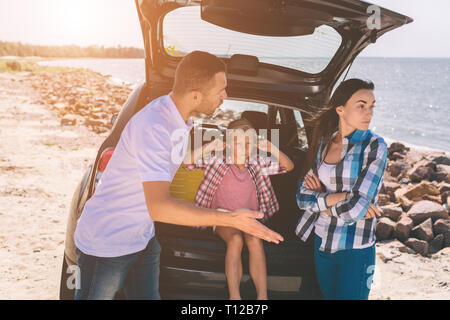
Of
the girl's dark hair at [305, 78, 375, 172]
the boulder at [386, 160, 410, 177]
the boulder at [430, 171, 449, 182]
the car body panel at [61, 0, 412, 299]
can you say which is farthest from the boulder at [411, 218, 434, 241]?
the boulder at [386, 160, 410, 177]

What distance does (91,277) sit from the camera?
5.87 feet

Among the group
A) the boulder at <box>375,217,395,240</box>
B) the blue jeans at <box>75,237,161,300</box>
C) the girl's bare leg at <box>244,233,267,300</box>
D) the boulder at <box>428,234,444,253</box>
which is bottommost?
the boulder at <box>428,234,444,253</box>

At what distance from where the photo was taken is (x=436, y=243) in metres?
4.92

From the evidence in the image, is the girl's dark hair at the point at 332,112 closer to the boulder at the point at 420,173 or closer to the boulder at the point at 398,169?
the boulder at the point at 420,173

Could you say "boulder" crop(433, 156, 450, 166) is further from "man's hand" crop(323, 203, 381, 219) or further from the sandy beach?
"man's hand" crop(323, 203, 381, 219)

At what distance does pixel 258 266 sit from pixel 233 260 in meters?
0.15

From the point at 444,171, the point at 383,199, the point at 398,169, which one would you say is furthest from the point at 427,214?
the point at 444,171

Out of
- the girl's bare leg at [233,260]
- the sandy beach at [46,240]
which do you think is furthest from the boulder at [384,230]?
the girl's bare leg at [233,260]

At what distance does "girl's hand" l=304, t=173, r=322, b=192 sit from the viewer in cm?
232

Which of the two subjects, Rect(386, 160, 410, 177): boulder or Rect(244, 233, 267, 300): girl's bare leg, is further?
Rect(386, 160, 410, 177): boulder

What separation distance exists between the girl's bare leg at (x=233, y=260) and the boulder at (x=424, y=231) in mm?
3418

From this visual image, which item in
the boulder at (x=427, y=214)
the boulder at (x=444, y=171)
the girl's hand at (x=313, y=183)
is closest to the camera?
the girl's hand at (x=313, y=183)

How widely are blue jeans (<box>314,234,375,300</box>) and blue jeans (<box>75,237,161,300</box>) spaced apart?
37.0 inches

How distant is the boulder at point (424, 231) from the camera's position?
4.96 metres
